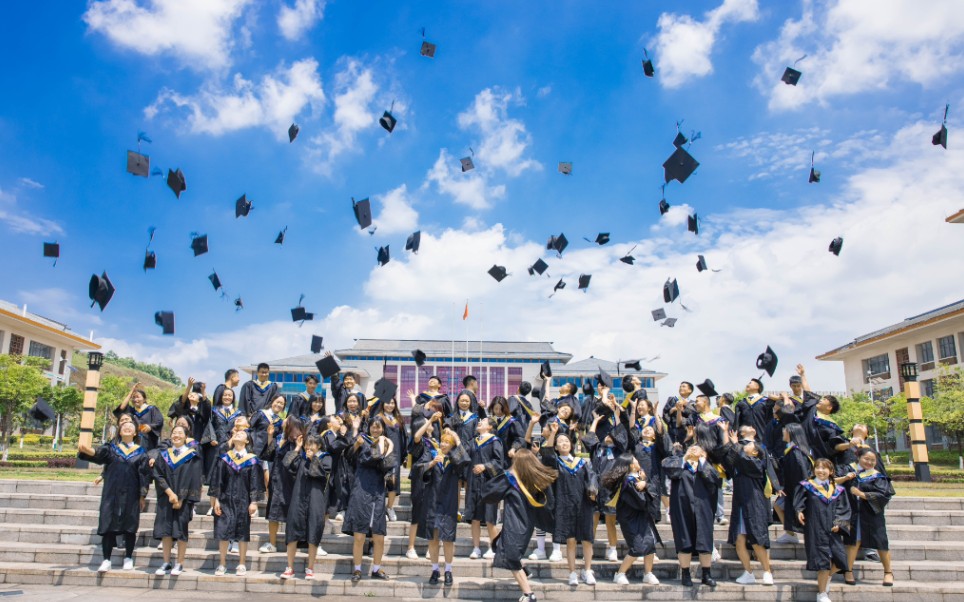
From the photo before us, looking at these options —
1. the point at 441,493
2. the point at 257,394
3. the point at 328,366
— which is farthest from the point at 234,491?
the point at 328,366

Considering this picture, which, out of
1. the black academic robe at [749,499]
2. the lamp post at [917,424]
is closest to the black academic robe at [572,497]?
the black academic robe at [749,499]

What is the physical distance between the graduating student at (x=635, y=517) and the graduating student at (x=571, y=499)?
0.29 m

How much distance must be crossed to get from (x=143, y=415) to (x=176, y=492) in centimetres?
217

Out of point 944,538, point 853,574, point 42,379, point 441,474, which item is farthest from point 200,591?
point 42,379

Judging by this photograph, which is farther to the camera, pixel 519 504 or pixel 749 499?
pixel 749 499

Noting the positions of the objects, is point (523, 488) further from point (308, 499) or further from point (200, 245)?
point (200, 245)

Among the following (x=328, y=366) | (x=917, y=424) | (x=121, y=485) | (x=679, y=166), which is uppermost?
(x=679, y=166)

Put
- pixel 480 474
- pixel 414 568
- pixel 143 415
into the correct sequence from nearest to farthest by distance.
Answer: pixel 414 568
pixel 480 474
pixel 143 415

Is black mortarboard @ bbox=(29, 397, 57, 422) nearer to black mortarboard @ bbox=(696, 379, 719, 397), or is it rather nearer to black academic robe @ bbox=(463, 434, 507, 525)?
black academic robe @ bbox=(463, 434, 507, 525)

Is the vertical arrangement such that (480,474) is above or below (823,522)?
above

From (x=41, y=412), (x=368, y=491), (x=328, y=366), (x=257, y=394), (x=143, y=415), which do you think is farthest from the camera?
(x=328, y=366)

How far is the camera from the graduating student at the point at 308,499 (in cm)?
668

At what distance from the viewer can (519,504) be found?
6.25 m

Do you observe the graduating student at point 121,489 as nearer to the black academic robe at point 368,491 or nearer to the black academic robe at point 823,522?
the black academic robe at point 368,491
